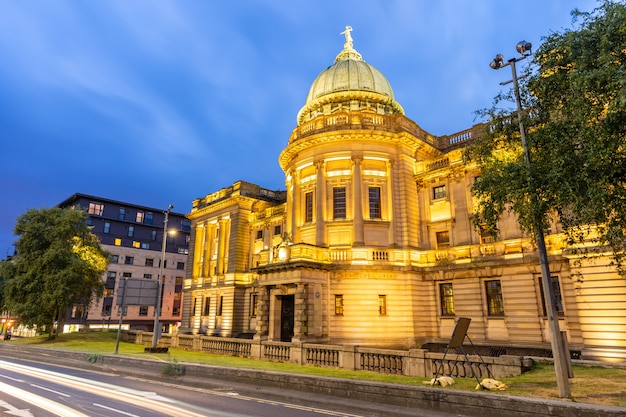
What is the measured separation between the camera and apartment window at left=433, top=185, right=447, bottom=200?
32.4 meters

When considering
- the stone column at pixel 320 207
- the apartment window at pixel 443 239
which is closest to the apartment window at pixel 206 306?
the stone column at pixel 320 207

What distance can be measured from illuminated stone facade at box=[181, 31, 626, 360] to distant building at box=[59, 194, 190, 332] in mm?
45446

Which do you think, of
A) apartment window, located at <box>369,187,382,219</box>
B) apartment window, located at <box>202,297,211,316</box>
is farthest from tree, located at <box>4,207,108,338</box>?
apartment window, located at <box>369,187,382,219</box>

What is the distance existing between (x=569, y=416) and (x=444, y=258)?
71.5 feet

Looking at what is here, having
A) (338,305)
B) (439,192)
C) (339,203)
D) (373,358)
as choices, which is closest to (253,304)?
(338,305)

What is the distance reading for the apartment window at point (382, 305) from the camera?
97.3 feet

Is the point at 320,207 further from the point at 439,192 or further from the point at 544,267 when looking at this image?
the point at 544,267

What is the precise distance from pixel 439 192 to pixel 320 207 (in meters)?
10.1

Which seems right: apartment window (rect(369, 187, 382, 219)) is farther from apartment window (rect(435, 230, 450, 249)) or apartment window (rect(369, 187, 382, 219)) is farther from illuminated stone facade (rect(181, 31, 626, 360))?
apartment window (rect(435, 230, 450, 249))

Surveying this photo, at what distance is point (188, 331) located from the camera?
161ft

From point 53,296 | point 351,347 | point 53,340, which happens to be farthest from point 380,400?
point 53,340

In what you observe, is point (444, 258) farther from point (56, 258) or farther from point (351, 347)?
point (56, 258)

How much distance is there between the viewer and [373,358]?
18.1 meters

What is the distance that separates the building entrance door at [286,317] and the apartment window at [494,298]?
14.3m
